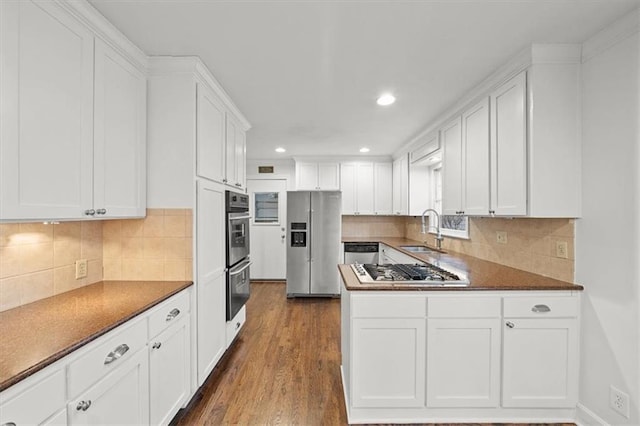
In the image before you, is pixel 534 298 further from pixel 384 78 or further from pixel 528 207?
pixel 384 78

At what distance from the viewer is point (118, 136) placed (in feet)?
5.71

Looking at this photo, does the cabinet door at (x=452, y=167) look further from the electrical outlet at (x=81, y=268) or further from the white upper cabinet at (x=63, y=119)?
the electrical outlet at (x=81, y=268)

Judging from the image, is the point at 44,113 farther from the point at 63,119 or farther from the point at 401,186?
the point at 401,186

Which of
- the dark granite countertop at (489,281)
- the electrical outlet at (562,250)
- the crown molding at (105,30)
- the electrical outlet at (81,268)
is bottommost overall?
the dark granite countertop at (489,281)

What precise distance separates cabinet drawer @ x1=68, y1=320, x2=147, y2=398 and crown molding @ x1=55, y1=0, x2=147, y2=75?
1.51 meters

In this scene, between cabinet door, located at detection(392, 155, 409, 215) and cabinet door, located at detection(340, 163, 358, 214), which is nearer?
cabinet door, located at detection(392, 155, 409, 215)

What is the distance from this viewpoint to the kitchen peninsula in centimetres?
186

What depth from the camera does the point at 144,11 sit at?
1521 millimetres

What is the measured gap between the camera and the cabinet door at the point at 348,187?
5035mm

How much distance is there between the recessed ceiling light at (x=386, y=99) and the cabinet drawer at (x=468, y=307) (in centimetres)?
171

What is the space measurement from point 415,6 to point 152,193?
193 centimetres

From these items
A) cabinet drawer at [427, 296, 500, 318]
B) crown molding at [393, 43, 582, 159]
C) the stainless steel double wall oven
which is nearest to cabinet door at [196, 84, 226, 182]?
the stainless steel double wall oven

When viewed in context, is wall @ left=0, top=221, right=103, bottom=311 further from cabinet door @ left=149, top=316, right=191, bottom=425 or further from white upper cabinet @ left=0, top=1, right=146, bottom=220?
cabinet door @ left=149, top=316, right=191, bottom=425

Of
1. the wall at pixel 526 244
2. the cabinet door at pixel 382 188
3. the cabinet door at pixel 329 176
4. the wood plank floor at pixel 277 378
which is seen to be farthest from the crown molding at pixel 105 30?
the cabinet door at pixel 382 188
